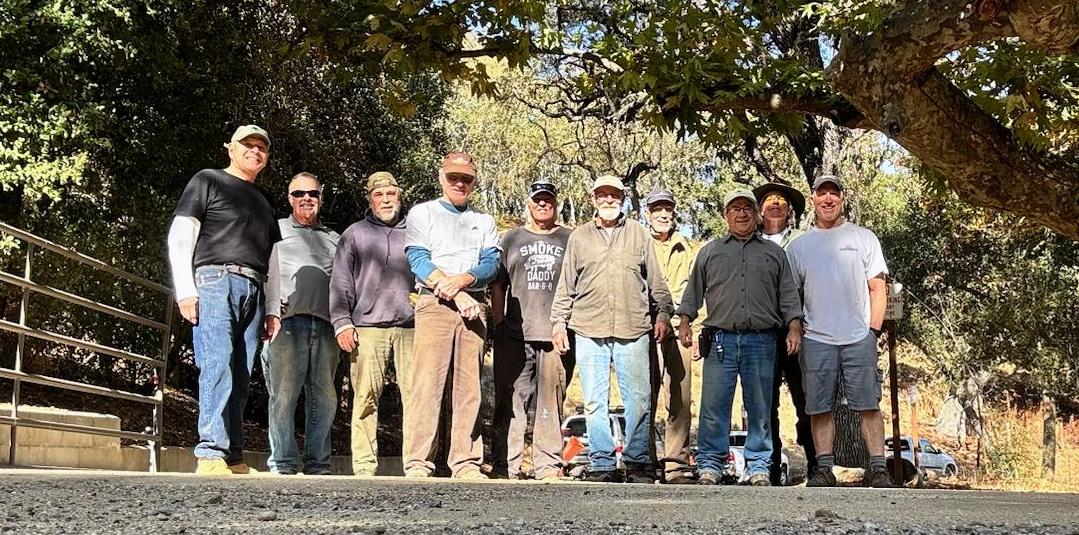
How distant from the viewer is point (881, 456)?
8148mm

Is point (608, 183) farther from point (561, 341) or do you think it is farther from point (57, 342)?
point (57, 342)

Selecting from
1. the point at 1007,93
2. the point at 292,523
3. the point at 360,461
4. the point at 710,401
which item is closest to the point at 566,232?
the point at 710,401

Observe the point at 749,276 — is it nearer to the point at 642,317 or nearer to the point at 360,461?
the point at 642,317

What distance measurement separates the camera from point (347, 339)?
25.5 ft

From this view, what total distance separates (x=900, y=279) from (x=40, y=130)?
2124 centimetres

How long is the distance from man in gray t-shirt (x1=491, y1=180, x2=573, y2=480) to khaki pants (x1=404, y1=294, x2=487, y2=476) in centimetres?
89

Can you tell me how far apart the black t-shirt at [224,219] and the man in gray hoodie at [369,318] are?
878 mm

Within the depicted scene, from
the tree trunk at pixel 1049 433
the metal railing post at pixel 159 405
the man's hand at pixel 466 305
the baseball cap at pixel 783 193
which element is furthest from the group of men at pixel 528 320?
the tree trunk at pixel 1049 433

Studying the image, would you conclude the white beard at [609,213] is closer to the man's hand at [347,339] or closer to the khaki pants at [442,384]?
the khaki pants at [442,384]

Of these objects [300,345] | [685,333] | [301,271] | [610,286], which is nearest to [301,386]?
[300,345]

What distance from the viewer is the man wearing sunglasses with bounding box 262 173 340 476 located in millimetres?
7758

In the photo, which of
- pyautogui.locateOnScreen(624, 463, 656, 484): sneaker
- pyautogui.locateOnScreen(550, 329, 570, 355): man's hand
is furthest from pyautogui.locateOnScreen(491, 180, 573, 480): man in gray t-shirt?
pyautogui.locateOnScreen(624, 463, 656, 484): sneaker

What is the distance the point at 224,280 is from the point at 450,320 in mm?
1364

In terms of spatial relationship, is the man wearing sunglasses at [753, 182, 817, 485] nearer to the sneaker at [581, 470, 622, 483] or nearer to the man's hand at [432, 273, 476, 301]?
the sneaker at [581, 470, 622, 483]
